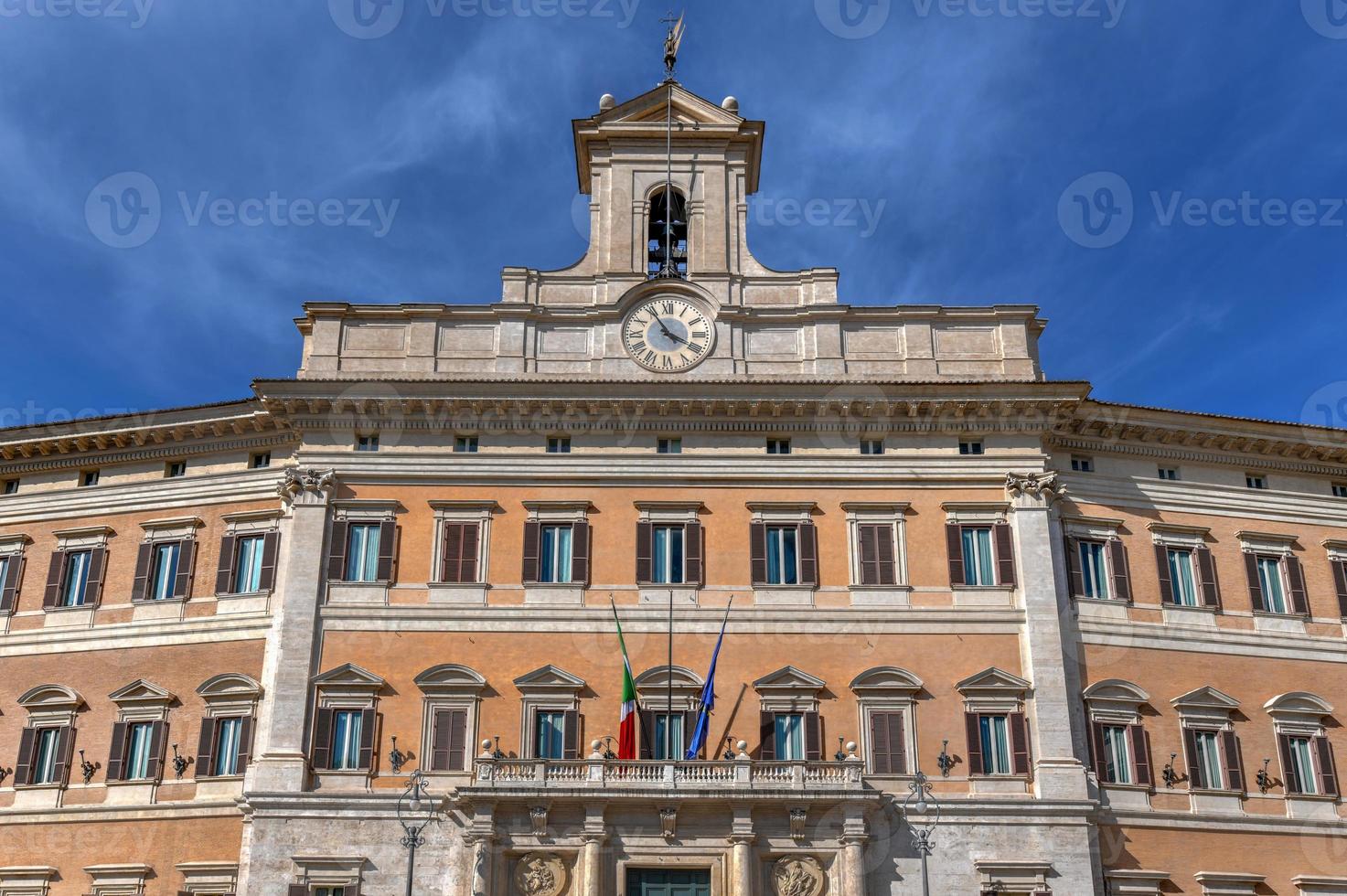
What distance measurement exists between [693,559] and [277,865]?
11.6 meters

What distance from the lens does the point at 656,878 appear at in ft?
102

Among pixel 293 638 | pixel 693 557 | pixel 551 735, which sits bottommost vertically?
pixel 551 735

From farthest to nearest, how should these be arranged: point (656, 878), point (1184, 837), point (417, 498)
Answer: point (417, 498) < point (1184, 837) < point (656, 878)

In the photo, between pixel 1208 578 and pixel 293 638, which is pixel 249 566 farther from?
pixel 1208 578

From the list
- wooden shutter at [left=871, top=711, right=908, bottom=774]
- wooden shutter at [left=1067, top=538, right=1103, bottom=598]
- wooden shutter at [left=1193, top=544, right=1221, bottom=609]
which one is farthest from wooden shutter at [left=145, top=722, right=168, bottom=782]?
wooden shutter at [left=1193, top=544, right=1221, bottom=609]

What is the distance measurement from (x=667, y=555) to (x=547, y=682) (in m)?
4.25

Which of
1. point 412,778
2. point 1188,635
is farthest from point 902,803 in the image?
point 412,778

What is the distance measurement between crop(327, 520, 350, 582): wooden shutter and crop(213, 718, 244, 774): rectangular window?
3988 mm

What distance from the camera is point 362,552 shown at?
1378 inches

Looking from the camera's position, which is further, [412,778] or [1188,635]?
[1188,635]

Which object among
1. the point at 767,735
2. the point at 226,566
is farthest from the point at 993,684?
the point at 226,566

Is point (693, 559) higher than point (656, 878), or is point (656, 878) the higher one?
point (693, 559)

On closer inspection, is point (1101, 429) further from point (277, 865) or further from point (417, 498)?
point (277, 865)

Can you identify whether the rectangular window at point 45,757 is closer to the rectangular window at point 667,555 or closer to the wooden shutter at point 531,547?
the wooden shutter at point 531,547
